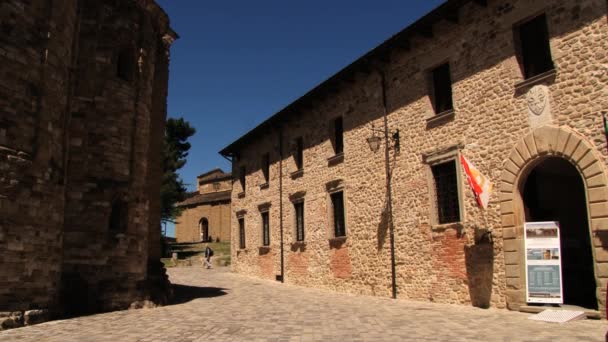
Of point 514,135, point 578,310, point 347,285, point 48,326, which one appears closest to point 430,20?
point 514,135

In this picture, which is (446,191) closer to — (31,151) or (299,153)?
(299,153)

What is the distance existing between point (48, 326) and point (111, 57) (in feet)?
23.3

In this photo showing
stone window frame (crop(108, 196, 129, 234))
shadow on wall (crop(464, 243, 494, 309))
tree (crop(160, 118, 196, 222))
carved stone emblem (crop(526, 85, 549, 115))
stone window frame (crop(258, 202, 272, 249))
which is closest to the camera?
carved stone emblem (crop(526, 85, 549, 115))

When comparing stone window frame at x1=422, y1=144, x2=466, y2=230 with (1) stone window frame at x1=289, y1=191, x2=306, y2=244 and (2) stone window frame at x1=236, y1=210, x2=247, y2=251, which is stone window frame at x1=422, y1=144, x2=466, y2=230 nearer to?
(1) stone window frame at x1=289, y1=191, x2=306, y2=244

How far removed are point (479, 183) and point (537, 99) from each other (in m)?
2.10

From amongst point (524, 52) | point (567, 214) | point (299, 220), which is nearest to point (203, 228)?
point (299, 220)

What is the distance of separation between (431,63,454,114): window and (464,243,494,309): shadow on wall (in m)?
3.73

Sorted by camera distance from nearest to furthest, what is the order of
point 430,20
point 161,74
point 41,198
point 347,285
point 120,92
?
point 41,198, point 430,20, point 120,92, point 347,285, point 161,74

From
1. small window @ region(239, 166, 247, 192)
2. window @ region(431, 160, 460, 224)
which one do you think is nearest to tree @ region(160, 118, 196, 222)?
small window @ region(239, 166, 247, 192)

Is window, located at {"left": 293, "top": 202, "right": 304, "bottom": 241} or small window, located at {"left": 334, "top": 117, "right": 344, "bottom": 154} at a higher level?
small window, located at {"left": 334, "top": 117, "right": 344, "bottom": 154}

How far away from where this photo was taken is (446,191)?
38.7 ft

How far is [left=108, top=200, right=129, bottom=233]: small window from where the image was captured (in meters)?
12.4

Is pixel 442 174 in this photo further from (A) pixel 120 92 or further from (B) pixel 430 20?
(A) pixel 120 92

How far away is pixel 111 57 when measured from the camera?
1266 cm
